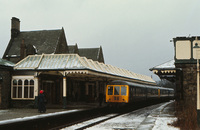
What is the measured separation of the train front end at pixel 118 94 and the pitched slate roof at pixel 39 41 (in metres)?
16.2

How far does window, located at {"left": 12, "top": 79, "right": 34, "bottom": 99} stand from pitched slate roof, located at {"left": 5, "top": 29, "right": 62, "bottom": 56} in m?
15.4

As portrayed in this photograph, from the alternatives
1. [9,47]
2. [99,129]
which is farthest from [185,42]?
[9,47]

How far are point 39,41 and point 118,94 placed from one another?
20683mm

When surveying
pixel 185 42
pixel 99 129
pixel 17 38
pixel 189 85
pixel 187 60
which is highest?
pixel 17 38

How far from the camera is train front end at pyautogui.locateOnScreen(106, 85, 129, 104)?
24.8 metres

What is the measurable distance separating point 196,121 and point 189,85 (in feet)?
17.8

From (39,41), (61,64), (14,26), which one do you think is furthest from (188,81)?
(14,26)

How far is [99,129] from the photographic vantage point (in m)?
13.5

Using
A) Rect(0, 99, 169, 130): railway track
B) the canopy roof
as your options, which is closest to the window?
Rect(0, 99, 169, 130): railway track

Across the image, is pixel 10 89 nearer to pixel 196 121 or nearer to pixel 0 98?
pixel 0 98

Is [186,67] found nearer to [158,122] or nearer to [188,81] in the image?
[188,81]

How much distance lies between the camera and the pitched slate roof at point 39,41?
40297 millimetres

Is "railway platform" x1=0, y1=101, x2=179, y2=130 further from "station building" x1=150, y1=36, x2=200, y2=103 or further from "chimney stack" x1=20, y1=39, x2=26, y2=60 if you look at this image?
"chimney stack" x1=20, y1=39, x2=26, y2=60

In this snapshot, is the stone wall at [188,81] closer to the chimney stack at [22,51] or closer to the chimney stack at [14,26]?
the chimney stack at [22,51]
